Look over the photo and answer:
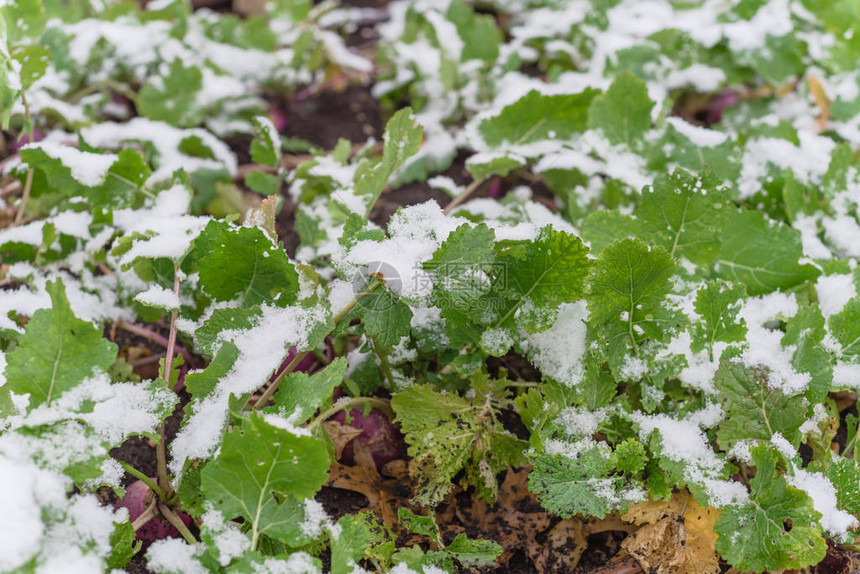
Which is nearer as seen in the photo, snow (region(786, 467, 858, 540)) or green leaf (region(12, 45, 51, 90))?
snow (region(786, 467, 858, 540))

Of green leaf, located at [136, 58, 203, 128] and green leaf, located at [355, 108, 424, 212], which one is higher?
green leaf, located at [355, 108, 424, 212]

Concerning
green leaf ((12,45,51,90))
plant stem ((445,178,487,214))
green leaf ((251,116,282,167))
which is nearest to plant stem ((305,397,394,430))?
plant stem ((445,178,487,214))

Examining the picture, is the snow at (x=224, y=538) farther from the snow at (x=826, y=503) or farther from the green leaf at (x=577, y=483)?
the snow at (x=826, y=503)

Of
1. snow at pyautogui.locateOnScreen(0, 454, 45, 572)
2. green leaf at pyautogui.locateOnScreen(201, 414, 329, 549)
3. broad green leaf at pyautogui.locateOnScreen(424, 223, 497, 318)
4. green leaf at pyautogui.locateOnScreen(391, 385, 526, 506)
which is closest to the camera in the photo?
snow at pyautogui.locateOnScreen(0, 454, 45, 572)

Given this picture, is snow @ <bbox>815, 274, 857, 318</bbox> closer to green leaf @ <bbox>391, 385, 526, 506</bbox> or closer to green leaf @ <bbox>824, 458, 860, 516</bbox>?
green leaf @ <bbox>824, 458, 860, 516</bbox>

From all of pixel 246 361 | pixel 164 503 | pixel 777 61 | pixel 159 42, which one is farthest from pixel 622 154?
pixel 159 42

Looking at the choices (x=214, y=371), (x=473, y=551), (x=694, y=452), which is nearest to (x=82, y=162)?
(x=214, y=371)

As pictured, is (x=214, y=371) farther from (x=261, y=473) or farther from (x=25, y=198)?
(x=25, y=198)

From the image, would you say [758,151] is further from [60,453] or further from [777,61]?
[60,453]
